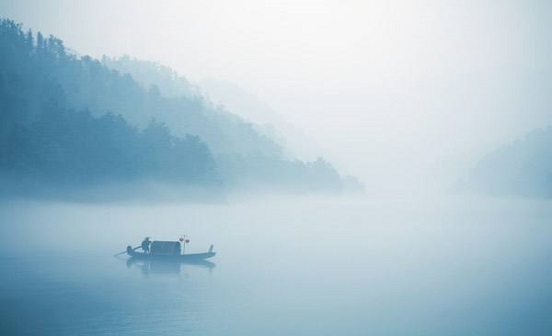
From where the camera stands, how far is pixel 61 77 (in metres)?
128

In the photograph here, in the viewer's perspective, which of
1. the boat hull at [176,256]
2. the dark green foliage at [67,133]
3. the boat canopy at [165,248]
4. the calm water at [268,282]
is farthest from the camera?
the dark green foliage at [67,133]

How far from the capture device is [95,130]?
11388 cm

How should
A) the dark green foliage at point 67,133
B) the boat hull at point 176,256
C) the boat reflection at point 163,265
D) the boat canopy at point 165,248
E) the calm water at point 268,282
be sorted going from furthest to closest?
1. the dark green foliage at point 67,133
2. the boat canopy at point 165,248
3. the boat hull at point 176,256
4. the boat reflection at point 163,265
5. the calm water at point 268,282

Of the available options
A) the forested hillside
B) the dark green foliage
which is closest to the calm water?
the dark green foliage

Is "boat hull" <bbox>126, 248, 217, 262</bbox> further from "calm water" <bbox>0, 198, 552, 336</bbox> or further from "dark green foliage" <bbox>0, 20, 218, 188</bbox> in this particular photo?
"dark green foliage" <bbox>0, 20, 218, 188</bbox>

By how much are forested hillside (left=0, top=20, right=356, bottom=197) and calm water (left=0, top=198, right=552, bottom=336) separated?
15.2 m

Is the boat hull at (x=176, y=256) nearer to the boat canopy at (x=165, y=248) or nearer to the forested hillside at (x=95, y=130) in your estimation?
the boat canopy at (x=165, y=248)

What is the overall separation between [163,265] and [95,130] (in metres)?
67.2

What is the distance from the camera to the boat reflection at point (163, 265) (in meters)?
52.9

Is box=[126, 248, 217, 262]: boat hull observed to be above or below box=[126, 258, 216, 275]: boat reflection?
above

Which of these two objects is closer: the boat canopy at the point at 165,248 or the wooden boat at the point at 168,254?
the wooden boat at the point at 168,254

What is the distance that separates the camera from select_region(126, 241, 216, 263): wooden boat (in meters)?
55.4

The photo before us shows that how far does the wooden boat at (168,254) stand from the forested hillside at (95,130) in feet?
182

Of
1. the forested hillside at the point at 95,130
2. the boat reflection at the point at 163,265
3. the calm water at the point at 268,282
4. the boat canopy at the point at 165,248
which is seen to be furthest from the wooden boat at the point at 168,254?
the forested hillside at the point at 95,130
